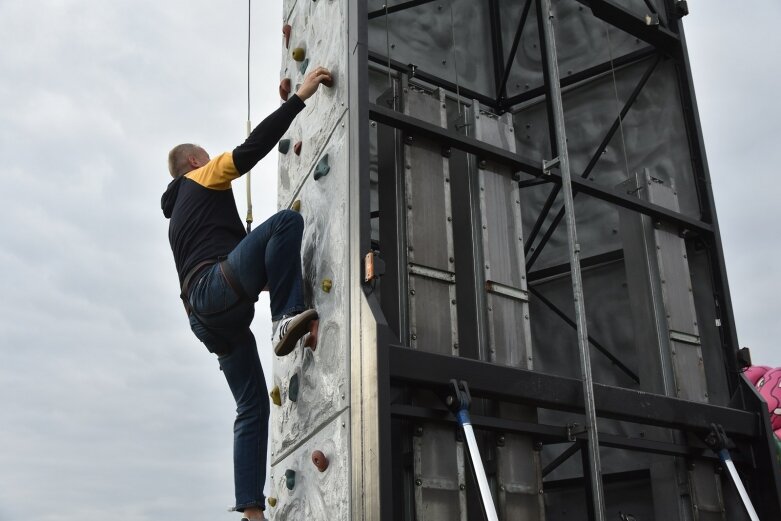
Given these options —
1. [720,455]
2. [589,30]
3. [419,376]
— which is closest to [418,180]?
[419,376]

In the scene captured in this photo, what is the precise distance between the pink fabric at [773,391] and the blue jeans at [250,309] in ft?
18.6

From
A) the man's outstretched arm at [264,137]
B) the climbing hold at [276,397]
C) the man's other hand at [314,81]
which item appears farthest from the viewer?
the climbing hold at [276,397]

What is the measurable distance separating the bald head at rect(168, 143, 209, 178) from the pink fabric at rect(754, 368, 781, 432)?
599cm

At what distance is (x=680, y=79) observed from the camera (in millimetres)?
8172

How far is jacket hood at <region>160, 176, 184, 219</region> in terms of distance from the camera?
19.8 ft

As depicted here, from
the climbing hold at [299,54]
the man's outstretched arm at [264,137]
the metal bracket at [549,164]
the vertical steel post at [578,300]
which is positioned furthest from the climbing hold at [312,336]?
the climbing hold at [299,54]

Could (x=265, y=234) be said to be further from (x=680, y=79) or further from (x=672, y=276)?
(x=680, y=79)

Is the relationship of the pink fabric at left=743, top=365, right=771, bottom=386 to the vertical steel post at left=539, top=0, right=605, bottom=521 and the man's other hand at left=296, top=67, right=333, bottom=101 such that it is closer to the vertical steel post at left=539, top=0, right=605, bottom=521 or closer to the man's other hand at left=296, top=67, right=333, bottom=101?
the vertical steel post at left=539, top=0, right=605, bottom=521

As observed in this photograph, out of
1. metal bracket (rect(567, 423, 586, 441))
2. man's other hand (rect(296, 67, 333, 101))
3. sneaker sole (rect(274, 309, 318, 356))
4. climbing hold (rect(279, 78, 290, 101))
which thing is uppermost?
climbing hold (rect(279, 78, 290, 101))

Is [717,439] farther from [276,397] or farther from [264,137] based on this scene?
[264,137]

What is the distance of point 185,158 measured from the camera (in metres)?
6.16

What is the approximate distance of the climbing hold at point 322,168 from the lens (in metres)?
5.88

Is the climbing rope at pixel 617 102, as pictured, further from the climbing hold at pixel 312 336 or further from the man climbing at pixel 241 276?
the climbing hold at pixel 312 336

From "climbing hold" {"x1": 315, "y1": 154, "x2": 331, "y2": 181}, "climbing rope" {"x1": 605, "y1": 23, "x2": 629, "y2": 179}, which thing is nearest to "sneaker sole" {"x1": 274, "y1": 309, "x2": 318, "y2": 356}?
"climbing hold" {"x1": 315, "y1": 154, "x2": 331, "y2": 181}
